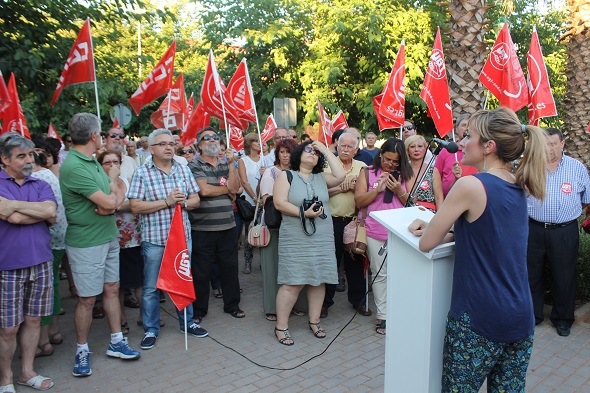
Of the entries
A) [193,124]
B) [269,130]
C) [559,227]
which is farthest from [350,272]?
[269,130]

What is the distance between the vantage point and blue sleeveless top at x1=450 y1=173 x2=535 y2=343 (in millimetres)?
2264

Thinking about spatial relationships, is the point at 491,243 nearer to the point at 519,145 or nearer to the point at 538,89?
the point at 519,145

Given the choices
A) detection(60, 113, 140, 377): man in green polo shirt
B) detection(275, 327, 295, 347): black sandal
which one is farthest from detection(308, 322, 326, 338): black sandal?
detection(60, 113, 140, 377): man in green polo shirt

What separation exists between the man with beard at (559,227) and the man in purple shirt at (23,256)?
4.47m

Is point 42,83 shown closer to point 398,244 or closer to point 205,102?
point 205,102

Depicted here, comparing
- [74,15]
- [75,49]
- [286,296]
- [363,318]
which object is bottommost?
[363,318]

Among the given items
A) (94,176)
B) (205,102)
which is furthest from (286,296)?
(205,102)

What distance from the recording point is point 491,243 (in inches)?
89.6

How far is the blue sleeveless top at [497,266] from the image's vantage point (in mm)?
2264

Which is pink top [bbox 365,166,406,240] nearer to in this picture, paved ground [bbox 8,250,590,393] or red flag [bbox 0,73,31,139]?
paved ground [bbox 8,250,590,393]

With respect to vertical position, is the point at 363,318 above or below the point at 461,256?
below

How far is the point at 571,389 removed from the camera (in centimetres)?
389

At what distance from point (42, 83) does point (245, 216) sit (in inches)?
158

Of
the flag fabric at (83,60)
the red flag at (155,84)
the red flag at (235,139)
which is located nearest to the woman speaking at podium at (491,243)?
the flag fabric at (83,60)
